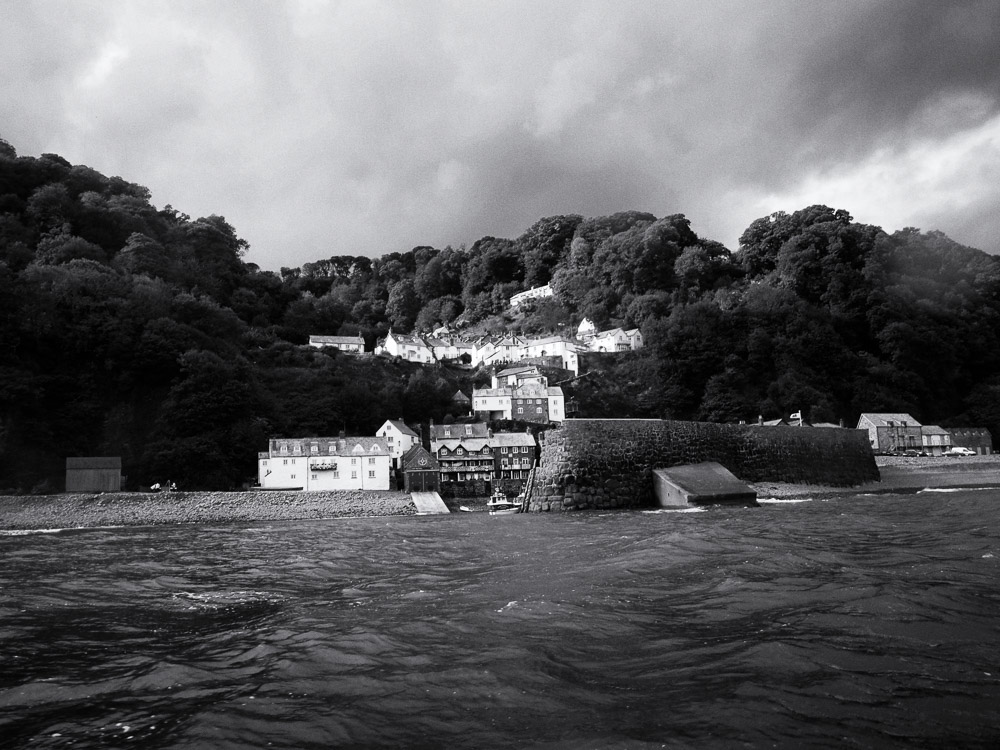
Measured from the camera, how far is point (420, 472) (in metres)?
39.7

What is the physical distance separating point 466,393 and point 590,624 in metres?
59.7

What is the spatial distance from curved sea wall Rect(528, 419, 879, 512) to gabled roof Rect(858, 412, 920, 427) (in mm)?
31699

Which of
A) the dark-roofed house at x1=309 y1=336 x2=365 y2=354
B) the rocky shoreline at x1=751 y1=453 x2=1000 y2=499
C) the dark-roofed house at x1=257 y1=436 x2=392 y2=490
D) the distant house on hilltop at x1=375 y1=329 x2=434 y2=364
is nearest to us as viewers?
the rocky shoreline at x1=751 y1=453 x2=1000 y2=499

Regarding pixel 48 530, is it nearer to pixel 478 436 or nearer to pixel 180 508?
pixel 180 508

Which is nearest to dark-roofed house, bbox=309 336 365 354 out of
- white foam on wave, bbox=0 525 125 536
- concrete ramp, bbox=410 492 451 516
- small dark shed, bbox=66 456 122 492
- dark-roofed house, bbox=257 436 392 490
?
dark-roofed house, bbox=257 436 392 490

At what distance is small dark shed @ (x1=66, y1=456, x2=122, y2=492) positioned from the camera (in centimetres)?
3441

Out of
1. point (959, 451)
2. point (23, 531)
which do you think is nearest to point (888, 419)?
point (959, 451)

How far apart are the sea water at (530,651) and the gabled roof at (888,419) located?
51.3 m

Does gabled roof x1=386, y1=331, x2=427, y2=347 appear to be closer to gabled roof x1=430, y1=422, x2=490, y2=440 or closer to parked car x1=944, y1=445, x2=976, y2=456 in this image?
gabled roof x1=430, y1=422, x2=490, y2=440

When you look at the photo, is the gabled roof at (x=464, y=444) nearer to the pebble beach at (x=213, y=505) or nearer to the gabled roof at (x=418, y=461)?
the gabled roof at (x=418, y=461)

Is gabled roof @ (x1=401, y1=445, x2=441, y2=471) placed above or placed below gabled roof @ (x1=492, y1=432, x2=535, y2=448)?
below

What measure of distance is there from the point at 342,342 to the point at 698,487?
186 ft

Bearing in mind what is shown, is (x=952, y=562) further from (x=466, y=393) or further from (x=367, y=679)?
(x=466, y=393)

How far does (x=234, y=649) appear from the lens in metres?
6.21
